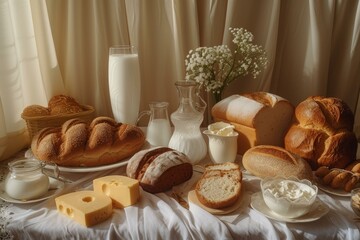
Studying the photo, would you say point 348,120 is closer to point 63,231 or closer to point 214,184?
point 214,184

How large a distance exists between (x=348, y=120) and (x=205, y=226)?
614 mm

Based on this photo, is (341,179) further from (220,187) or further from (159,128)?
(159,128)

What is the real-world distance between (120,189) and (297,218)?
1.43 feet

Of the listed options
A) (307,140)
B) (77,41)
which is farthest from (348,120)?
(77,41)

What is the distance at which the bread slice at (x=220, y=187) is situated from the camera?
0.87m

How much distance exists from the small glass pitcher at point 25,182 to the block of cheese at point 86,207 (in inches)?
2.9

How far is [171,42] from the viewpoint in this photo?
1452 mm

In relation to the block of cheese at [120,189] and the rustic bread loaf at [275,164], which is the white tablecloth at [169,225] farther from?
the rustic bread loaf at [275,164]

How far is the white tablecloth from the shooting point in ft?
2.62

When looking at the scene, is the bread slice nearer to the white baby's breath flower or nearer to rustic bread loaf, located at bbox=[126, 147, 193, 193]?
rustic bread loaf, located at bbox=[126, 147, 193, 193]

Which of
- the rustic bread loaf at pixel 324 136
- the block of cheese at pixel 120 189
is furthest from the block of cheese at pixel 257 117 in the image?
the block of cheese at pixel 120 189

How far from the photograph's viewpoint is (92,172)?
1076mm

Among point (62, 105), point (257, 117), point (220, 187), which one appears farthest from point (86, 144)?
point (257, 117)

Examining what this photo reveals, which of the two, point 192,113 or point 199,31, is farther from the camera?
point 199,31
